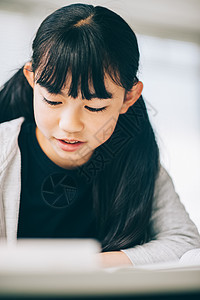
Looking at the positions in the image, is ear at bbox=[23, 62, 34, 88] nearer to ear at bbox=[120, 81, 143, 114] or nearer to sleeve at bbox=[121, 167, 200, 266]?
ear at bbox=[120, 81, 143, 114]

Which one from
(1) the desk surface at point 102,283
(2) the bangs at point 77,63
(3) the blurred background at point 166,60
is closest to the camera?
(1) the desk surface at point 102,283

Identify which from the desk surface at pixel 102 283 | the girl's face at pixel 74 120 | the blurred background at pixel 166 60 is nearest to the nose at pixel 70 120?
the girl's face at pixel 74 120

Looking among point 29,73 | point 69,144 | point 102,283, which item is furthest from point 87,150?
point 102,283

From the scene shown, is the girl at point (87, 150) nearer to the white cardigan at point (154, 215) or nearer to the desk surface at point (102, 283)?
the white cardigan at point (154, 215)

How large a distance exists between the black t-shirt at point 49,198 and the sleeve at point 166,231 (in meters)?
0.11

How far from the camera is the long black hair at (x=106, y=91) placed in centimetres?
55

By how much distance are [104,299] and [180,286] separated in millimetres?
63

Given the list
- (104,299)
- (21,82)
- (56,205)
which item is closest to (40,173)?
(56,205)

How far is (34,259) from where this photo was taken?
11.2 inches

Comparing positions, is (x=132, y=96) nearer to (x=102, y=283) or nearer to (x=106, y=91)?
(x=106, y=91)

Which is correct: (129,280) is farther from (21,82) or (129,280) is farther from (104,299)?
(21,82)

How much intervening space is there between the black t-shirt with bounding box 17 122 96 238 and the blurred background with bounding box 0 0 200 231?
0.15 meters

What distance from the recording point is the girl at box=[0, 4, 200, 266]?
0.57 meters

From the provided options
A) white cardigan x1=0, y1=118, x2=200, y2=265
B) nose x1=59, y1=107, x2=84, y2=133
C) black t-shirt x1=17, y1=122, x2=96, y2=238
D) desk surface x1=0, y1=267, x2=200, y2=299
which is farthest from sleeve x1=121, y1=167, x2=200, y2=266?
desk surface x1=0, y1=267, x2=200, y2=299
